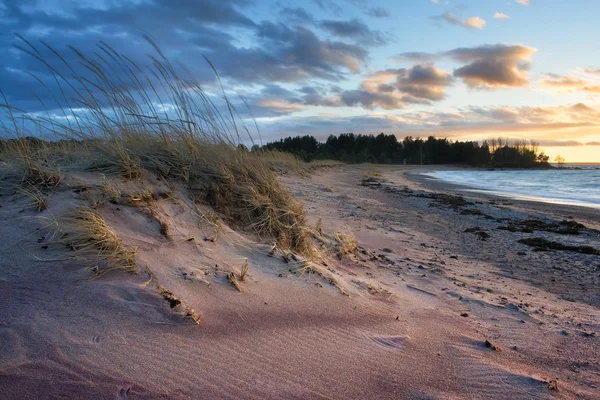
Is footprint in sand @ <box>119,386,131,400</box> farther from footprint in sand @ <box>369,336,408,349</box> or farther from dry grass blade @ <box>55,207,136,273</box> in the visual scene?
footprint in sand @ <box>369,336,408,349</box>

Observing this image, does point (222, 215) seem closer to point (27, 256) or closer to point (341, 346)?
point (27, 256)

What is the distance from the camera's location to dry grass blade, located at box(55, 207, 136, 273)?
2436mm

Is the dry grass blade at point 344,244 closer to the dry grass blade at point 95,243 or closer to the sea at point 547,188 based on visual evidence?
the dry grass blade at point 95,243

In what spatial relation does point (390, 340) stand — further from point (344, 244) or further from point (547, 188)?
point (547, 188)

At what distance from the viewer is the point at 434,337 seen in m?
2.60

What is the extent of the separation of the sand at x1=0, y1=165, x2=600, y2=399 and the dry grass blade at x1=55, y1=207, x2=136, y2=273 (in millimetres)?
75

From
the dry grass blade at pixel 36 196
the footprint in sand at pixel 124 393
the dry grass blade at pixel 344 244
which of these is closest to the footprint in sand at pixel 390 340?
the footprint in sand at pixel 124 393

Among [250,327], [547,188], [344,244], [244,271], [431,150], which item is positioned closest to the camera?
[250,327]

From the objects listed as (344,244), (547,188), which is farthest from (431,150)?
(344,244)

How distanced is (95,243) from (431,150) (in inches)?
3233

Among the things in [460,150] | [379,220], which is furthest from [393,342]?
[460,150]

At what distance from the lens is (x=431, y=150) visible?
78.9 metres

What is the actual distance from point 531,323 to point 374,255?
1.87 metres

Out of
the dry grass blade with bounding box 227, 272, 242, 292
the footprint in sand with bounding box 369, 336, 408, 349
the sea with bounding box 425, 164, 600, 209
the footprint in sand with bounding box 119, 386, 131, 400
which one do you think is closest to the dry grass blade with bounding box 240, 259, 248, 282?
the dry grass blade with bounding box 227, 272, 242, 292
